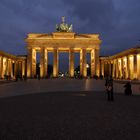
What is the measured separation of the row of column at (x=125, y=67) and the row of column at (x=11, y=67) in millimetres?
32986

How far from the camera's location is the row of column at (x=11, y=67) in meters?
82.2

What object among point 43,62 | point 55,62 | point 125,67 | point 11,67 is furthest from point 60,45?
point 125,67

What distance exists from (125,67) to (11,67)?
40.7 metres

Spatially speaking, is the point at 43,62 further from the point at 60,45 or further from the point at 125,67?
the point at 125,67

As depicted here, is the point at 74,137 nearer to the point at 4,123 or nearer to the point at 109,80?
the point at 4,123

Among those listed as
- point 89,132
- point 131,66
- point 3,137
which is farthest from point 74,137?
point 131,66

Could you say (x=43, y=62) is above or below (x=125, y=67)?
above

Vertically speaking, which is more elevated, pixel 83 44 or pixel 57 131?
Result: pixel 83 44

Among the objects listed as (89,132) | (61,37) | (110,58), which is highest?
(61,37)

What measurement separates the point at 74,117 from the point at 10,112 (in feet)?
11.9

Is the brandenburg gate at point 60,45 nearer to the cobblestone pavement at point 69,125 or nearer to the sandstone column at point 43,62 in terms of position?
the sandstone column at point 43,62

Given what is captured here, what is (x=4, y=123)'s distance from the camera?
10.7 m

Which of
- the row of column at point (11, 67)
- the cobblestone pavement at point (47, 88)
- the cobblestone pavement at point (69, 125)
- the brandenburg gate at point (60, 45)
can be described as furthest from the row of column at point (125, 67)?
the cobblestone pavement at point (69, 125)

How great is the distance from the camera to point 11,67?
93812 millimetres
